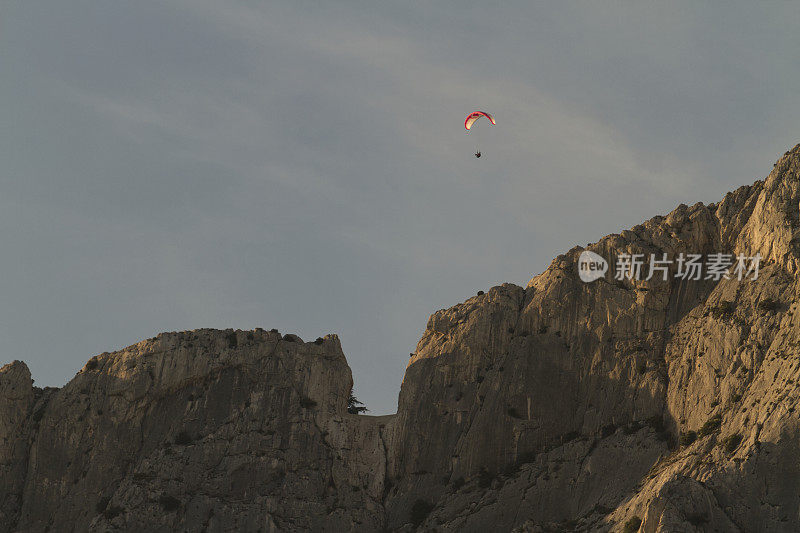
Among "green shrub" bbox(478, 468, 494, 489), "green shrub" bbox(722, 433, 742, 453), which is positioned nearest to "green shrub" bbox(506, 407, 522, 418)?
"green shrub" bbox(478, 468, 494, 489)

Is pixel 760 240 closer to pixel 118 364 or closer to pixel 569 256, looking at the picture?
pixel 569 256

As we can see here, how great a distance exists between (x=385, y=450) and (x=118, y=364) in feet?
84.6

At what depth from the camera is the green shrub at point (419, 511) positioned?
86.9m

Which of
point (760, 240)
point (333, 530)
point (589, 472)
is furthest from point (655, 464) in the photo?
point (333, 530)

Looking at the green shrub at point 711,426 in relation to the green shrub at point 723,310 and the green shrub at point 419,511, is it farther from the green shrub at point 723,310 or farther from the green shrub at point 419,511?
the green shrub at point 419,511

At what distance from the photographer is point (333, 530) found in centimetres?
8756

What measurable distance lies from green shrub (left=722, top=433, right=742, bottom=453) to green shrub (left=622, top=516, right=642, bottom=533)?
8170mm

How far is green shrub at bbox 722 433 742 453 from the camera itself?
73562 millimetres

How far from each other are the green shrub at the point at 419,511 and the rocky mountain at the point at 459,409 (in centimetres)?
35

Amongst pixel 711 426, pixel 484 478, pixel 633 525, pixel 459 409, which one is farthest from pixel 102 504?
pixel 711 426

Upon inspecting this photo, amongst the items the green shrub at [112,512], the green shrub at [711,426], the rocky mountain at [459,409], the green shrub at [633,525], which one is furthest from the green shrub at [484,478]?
the green shrub at [112,512]

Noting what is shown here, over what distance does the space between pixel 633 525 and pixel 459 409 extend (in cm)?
2294

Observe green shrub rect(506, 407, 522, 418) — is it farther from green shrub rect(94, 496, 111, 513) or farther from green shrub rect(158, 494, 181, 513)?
green shrub rect(94, 496, 111, 513)

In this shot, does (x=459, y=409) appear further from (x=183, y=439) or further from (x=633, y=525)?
(x=183, y=439)
